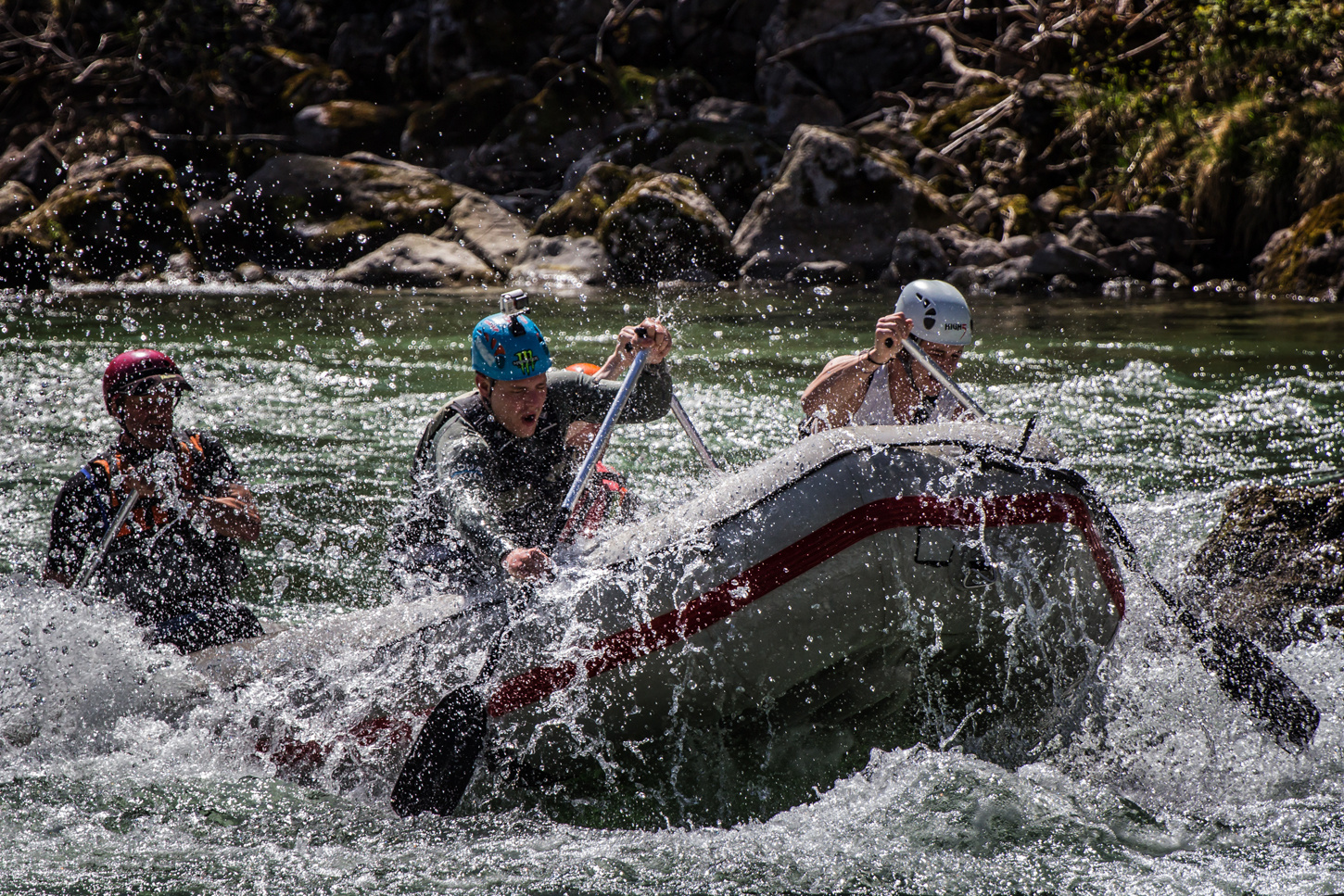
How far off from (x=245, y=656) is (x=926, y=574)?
2.55m

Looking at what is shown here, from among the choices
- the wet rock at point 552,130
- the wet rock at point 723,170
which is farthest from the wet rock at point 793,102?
the wet rock at point 552,130

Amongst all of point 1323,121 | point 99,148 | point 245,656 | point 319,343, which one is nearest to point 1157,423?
point 245,656

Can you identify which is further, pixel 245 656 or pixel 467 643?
pixel 245 656

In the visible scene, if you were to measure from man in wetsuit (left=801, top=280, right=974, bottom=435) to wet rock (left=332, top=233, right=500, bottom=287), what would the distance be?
1322 centimetres

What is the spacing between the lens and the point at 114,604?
4898 mm

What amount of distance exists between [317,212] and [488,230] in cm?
328

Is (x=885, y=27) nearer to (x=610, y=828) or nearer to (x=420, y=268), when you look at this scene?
(x=420, y=268)

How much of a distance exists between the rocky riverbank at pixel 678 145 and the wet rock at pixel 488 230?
0.07 m

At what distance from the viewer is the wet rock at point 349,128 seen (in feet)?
81.9

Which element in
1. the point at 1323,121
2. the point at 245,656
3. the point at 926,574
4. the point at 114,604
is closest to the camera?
the point at 926,574

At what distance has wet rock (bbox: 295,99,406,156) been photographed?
2497cm

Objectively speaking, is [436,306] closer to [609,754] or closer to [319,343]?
[319,343]

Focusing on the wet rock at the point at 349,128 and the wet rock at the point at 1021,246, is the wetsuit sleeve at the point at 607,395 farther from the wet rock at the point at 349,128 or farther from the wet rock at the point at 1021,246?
the wet rock at the point at 349,128

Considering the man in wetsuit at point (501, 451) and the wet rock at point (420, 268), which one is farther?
the wet rock at point (420, 268)
